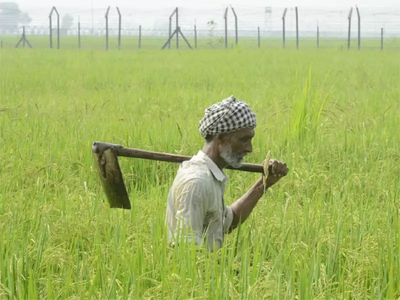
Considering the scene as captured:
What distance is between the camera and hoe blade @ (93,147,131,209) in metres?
2.87

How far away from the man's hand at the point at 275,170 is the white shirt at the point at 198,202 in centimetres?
19

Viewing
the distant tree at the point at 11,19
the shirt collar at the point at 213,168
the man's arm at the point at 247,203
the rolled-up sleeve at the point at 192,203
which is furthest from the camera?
the distant tree at the point at 11,19

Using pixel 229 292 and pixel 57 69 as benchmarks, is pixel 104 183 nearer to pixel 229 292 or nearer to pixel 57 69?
pixel 229 292

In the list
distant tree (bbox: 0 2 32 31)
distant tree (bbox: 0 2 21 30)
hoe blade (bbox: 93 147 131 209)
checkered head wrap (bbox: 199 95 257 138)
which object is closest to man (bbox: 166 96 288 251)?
checkered head wrap (bbox: 199 95 257 138)

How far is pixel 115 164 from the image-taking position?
9.46ft

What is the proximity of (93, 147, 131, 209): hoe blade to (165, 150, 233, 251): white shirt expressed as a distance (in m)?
0.25

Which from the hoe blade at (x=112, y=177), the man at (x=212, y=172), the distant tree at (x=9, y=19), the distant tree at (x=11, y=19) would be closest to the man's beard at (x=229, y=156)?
the man at (x=212, y=172)

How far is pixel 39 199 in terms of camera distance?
3430 millimetres

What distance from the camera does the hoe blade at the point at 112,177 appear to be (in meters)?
2.87

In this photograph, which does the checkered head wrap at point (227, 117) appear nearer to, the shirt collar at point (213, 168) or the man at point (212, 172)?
the man at point (212, 172)

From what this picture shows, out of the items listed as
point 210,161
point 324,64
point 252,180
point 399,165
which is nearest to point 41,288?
point 210,161

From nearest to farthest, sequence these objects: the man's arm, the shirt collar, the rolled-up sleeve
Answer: the rolled-up sleeve, the shirt collar, the man's arm

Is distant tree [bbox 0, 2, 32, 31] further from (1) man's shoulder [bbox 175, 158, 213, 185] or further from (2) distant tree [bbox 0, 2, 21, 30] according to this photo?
(1) man's shoulder [bbox 175, 158, 213, 185]

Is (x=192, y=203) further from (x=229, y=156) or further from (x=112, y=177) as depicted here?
(x=112, y=177)
